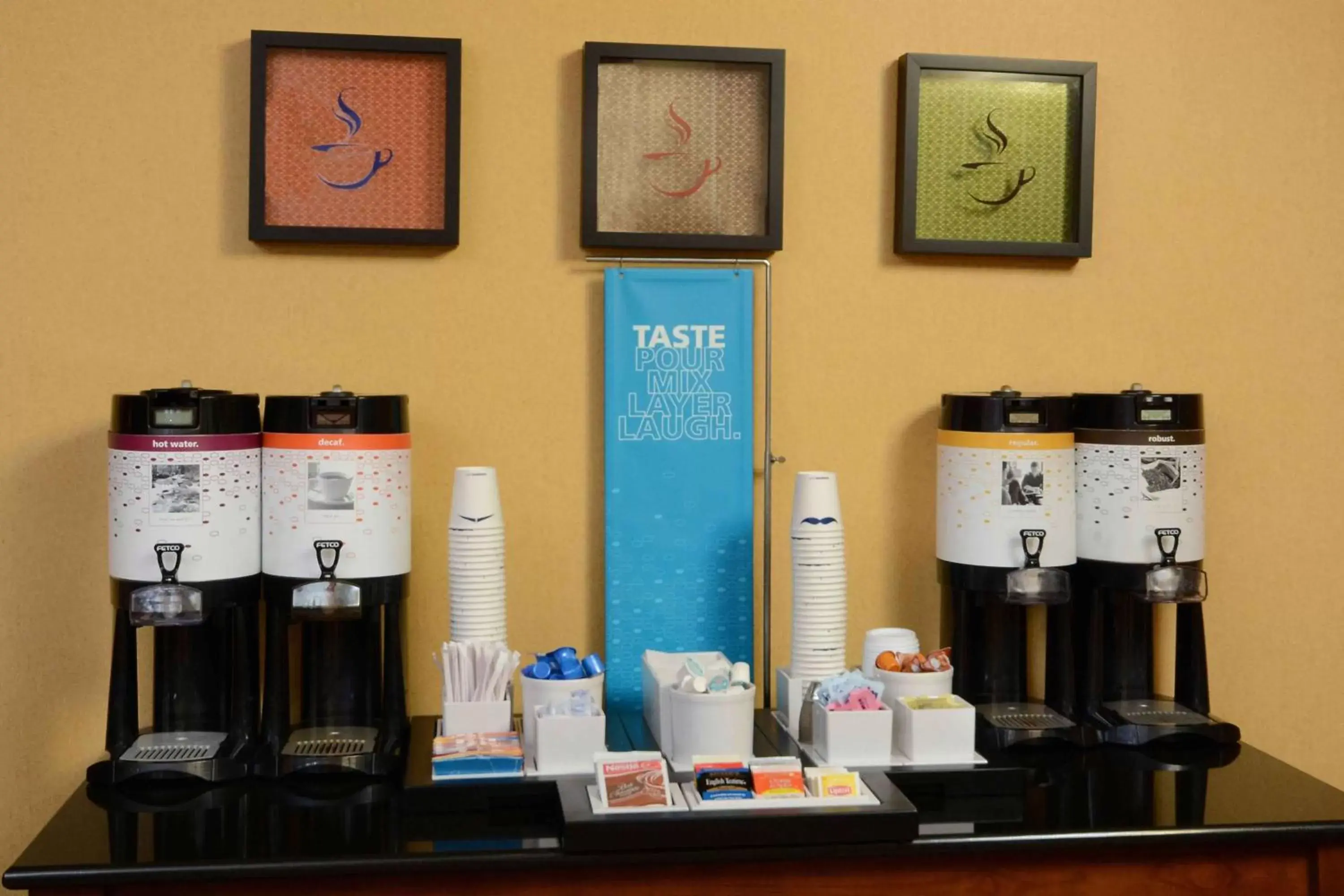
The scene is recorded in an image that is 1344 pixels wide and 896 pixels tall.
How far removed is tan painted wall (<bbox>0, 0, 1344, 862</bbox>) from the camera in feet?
6.64

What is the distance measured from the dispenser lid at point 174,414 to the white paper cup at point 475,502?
34cm

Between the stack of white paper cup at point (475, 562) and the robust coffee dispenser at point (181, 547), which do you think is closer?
the robust coffee dispenser at point (181, 547)

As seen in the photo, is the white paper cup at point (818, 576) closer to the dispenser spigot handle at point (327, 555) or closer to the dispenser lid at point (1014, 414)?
the dispenser lid at point (1014, 414)

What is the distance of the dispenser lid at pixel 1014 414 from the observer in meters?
2.00

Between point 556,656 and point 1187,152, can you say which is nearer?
point 556,656

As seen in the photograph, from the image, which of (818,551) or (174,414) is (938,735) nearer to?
(818,551)

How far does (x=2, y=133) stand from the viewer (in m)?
2.00

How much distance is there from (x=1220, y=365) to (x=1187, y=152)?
1.28 feet

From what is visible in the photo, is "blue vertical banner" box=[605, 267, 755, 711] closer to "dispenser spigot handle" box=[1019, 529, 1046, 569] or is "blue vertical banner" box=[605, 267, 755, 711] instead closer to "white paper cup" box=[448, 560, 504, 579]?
"white paper cup" box=[448, 560, 504, 579]

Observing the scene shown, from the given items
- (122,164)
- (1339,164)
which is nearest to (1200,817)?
(1339,164)

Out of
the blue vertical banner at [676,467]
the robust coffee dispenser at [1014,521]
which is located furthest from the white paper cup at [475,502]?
the robust coffee dispenser at [1014,521]

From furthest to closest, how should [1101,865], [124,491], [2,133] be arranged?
[2,133], [124,491], [1101,865]

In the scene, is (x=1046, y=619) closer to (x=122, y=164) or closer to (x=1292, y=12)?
(x=1292, y=12)

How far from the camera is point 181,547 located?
1771 mm
